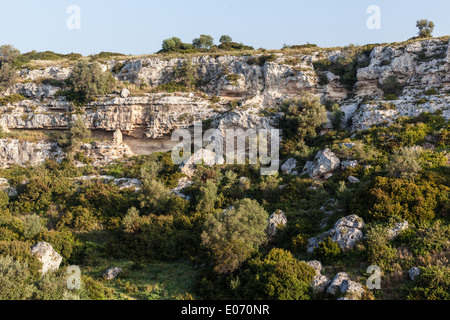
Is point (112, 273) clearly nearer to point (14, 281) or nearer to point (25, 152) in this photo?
point (14, 281)

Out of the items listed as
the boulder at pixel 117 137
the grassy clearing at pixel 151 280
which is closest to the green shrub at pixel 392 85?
the grassy clearing at pixel 151 280

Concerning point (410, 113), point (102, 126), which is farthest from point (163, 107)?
point (410, 113)

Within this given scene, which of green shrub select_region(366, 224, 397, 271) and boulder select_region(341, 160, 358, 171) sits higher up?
boulder select_region(341, 160, 358, 171)

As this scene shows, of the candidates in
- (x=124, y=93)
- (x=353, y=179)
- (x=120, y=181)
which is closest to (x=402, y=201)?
(x=353, y=179)

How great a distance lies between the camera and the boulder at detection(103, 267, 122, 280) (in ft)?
44.6

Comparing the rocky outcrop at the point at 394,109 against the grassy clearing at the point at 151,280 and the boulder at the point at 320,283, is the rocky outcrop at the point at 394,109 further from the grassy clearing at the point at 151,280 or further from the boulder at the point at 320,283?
the grassy clearing at the point at 151,280

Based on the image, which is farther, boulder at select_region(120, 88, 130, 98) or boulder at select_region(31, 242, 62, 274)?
boulder at select_region(120, 88, 130, 98)

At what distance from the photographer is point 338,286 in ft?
35.4

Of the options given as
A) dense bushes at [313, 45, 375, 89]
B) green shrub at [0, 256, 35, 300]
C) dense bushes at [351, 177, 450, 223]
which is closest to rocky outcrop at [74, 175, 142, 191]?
green shrub at [0, 256, 35, 300]

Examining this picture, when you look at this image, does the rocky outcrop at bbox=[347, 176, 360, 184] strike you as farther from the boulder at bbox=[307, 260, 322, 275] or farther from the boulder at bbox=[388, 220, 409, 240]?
the boulder at bbox=[307, 260, 322, 275]

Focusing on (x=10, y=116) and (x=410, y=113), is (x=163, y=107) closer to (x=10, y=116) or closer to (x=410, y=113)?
(x=10, y=116)

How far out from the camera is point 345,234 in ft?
43.7

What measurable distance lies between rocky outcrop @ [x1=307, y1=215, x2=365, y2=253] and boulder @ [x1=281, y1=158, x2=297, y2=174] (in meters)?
8.22
